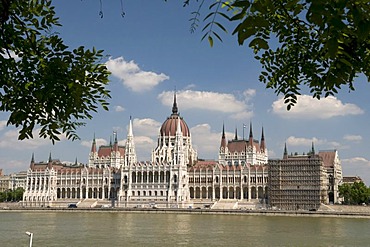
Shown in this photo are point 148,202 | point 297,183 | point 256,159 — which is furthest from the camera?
point 256,159

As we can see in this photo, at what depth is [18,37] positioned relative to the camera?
498cm

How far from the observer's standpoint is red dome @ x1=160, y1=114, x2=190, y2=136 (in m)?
104

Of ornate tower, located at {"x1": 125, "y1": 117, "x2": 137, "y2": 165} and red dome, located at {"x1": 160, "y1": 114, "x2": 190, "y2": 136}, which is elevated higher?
red dome, located at {"x1": 160, "y1": 114, "x2": 190, "y2": 136}

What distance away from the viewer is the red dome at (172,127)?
104 meters

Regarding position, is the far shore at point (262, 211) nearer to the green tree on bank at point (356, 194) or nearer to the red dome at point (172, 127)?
the green tree on bank at point (356, 194)

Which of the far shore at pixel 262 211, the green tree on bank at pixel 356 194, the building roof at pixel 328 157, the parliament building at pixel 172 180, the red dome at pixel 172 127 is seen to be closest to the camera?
the far shore at pixel 262 211

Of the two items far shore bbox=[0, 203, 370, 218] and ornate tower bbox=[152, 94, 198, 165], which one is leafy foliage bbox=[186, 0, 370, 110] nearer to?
far shore bbox=[0, 203, 370, 218]

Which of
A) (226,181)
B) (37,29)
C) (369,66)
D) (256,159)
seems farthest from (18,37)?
(256,159)

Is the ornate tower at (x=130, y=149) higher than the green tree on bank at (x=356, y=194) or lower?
higher

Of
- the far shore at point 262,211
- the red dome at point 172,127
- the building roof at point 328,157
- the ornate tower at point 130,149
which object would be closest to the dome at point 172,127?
the red dome at point 172,127

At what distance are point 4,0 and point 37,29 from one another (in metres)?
0.92

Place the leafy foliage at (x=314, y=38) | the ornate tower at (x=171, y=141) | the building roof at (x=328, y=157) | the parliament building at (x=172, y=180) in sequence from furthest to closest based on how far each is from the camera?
1. the ornate tower at (x=171, y=141)
2. the building roof at (x=328, y=157)
3. the parliament building at (x=172, y=180)
4. the leafy foliage at (x=314, y=38)

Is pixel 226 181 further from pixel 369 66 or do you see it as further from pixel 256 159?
pixel 369 66

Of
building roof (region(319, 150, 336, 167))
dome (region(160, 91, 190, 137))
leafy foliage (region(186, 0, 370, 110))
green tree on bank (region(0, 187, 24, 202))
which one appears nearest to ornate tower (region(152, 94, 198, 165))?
dome (region(160, 91, 190, 137))
